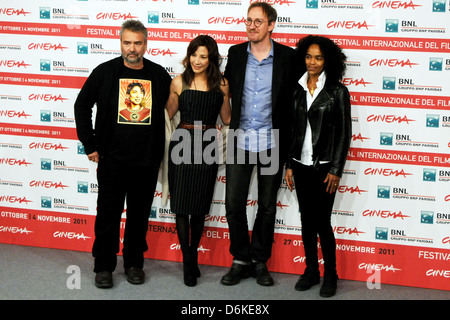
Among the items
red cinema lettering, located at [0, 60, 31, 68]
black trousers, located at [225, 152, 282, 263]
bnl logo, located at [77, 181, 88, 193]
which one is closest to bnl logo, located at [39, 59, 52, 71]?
red cinema lettering, located at [0, 60, 31, 68]

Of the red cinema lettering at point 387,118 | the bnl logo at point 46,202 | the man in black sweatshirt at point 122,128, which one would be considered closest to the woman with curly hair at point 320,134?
the red cinema lettering at point 387,118

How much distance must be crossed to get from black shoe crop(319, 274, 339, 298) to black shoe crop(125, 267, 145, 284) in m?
1.28

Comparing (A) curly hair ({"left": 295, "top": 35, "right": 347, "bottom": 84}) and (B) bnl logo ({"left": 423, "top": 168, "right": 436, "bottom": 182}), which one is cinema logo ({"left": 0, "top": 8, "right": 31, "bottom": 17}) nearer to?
(A) curly hair ({"left": 295, "top": 35, "right": 347, "bottom": 84})

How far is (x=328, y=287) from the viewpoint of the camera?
3.57 meters

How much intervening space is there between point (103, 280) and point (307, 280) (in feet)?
4.74

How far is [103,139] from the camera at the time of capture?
3.53 metres

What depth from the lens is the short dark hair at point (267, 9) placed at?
351 centimetres

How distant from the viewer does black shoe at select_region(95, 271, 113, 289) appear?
11.8 feet

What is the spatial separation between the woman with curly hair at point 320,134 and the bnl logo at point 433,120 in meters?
0.72

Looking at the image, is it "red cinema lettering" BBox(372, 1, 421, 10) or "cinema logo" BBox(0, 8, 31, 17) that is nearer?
"red cinema lettering" BBox(372, 1, 421, 10)

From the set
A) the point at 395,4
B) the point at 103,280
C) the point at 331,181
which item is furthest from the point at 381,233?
the point at 103,280

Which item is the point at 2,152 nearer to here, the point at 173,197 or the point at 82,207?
the point at 82,207

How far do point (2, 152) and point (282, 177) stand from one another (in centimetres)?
240
